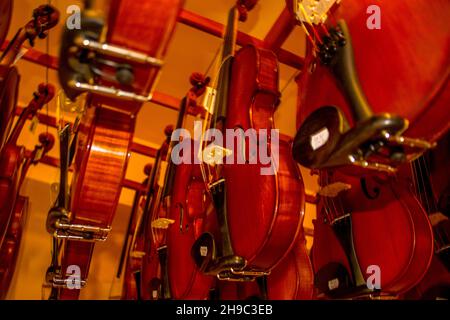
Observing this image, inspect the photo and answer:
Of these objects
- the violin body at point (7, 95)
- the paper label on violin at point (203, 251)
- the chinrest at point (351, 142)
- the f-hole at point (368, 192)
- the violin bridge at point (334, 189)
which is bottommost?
the paper label on violin at point (203, 251)

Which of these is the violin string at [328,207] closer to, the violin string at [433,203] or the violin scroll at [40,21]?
the violin string at [433,203]

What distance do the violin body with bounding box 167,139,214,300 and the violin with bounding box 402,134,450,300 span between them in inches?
29.2

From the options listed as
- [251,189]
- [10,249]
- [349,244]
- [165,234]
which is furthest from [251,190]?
[10,249]

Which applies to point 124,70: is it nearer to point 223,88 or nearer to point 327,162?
point 327,162

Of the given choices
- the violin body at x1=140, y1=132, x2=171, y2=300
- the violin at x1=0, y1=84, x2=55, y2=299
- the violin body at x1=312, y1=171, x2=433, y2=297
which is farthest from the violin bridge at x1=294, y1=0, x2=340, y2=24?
the violin at x1=0, y1=84, x2=55, y2=299

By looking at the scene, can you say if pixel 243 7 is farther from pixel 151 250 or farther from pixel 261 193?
pixel 151 250

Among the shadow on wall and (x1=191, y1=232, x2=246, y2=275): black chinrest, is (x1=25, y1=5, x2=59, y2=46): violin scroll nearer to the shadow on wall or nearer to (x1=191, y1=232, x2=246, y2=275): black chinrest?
(x1=191, y1=232, x2=246, y2=275): black chinrest

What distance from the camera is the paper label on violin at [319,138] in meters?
0.93

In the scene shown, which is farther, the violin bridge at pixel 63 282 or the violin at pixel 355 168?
the violin bridge at pixel 63 282

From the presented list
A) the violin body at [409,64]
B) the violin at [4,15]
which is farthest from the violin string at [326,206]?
the violin at [4,15]

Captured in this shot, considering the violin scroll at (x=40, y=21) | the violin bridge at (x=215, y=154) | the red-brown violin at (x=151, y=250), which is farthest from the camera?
the red-brown violin at (x=151, y=250)

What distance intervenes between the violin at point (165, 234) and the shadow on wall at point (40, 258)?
4.40 ft

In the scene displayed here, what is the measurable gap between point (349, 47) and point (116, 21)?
0.50 metres
